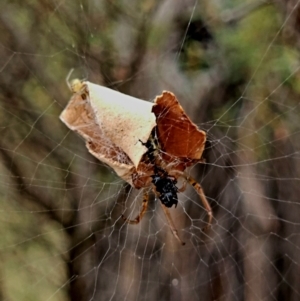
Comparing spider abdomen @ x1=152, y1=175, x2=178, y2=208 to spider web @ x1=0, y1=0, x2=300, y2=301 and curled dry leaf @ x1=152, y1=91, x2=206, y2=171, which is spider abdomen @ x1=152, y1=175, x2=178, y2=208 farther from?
spider web @ x1=0, y1=0, x2=300, y2=301

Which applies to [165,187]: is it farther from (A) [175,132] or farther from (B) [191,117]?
(B) [191,117]

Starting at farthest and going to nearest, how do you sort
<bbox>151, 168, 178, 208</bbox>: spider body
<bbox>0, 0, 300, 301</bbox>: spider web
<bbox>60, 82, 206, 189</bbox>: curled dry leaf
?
<bbox>0, 0, 300, 301</bbox>: spider web < <bbox>151, 168, 178, 208</bbox>: spider body < <bbox>60, 82, 206, 189</bbox>: curled dry leaf

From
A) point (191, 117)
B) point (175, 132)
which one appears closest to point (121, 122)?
point (175, 132)

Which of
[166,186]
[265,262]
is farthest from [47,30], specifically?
[265,262]

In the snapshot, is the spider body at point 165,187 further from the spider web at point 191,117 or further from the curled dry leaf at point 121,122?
the spider web at point 191,117

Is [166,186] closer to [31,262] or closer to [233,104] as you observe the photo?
[233,104]

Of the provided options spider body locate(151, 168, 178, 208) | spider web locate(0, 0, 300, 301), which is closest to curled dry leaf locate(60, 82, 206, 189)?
spider body locate(151, 168, 178, 208)
